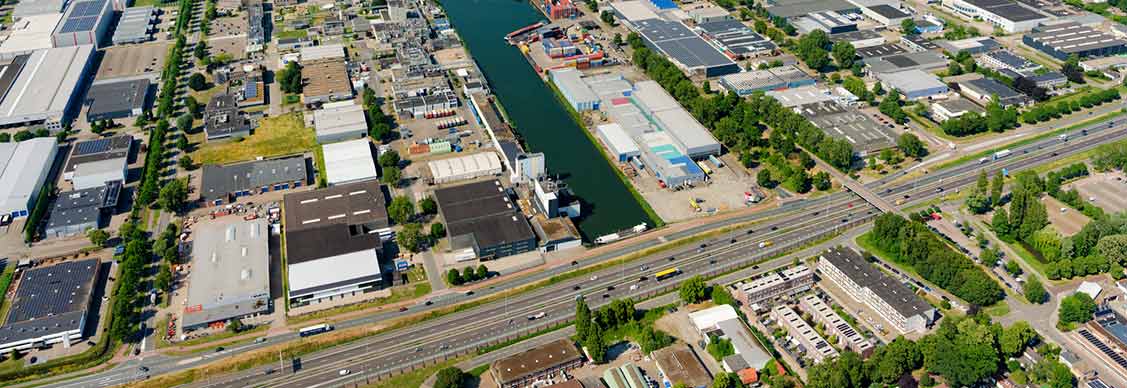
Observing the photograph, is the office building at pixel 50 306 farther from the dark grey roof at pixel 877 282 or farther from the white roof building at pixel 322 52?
the dark grey roof at pixel 877 282

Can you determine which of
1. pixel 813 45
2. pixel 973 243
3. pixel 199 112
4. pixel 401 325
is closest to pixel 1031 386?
pixel 973 243

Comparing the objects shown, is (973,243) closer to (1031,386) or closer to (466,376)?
(1031,386)

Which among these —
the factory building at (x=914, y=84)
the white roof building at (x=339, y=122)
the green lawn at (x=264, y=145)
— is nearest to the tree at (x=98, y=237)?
the green lawn at (x=264, y=145)

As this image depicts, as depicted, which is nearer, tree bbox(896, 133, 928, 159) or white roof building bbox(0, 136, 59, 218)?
white roof building bbox(0, 136, 59, 218)

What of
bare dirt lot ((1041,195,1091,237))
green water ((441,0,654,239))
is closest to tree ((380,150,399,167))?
green water ((441,0,654,239))

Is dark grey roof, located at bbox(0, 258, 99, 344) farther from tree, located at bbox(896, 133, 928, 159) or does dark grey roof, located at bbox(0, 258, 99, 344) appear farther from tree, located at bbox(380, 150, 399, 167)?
tree, located at bbox(896, 133, 928, 159)
